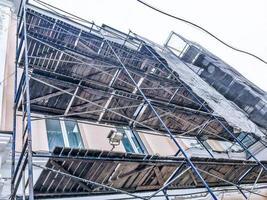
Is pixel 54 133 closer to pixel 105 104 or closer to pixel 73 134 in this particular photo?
pixel 73 134

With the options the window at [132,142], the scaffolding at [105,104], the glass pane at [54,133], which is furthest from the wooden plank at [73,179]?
the window at [132,142]

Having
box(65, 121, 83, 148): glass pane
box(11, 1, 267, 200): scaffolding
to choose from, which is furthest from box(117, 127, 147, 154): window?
Result: box(65, 121, 83, 148): glass pane

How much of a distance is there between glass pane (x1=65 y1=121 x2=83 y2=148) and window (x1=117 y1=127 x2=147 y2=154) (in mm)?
→ 1399

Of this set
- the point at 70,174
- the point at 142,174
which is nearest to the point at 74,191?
the point at 70,174

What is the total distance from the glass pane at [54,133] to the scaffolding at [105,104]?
553 mm

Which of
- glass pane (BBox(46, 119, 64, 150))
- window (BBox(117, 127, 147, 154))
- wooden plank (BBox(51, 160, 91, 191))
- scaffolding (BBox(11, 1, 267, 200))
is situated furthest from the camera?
window (BBox(117, 127, 147, 154))

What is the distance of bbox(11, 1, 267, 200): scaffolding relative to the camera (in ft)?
17.0

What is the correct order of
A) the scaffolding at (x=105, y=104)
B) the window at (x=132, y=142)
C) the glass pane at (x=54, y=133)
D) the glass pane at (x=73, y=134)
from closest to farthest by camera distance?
the scaffolding at (x=105, y=104), the glass pane at (x=54, y=133), the glass pane at (x=73, y=134), the window at (x=132, y=142)

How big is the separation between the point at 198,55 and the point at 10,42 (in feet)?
27.3

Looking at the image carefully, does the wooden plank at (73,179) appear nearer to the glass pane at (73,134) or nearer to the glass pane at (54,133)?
the glass pane at (54,133)

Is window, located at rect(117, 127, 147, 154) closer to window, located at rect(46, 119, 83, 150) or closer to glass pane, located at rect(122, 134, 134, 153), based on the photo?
glass pane, located at rect(122, 134, 134, 153)

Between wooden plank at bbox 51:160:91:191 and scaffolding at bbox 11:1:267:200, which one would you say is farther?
scaffolding at bbox 11:1:267:200

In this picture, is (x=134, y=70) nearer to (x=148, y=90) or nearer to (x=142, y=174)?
(x=148, y=90)

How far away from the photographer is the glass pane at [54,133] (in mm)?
7340
